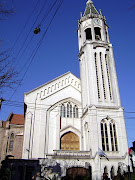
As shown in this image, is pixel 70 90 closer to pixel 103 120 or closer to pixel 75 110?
pixel 75 110

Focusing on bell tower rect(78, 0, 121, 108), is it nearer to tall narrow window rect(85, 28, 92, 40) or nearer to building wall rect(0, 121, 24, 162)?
tall narrow window rect(85, 28, 92, 40)

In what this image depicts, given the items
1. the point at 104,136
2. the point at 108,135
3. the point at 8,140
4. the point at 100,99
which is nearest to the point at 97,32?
the point at 100,99

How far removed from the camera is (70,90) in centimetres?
3097

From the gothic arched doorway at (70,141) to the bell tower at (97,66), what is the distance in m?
4.58

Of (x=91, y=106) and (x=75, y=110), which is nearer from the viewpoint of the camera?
(x=91, y=106)

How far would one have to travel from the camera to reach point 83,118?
27953 millimetres

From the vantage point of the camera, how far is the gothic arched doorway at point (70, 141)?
26922 mm

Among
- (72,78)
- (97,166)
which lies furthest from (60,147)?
(72,78)

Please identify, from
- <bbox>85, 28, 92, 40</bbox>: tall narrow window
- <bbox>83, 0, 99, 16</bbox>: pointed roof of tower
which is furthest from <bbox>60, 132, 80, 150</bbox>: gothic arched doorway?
<bbox>83, 0, 99, 16</bbox>: pointed roof of tower

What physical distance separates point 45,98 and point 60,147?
7.29 metres

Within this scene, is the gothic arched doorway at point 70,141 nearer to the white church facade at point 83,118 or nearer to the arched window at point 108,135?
the white church facade at point 83,118

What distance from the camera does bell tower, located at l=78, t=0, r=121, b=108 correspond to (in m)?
27.5

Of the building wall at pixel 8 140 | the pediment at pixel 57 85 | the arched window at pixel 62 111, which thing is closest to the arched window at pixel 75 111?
the arched window at pixel 62 111

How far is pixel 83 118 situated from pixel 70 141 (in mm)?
3671
